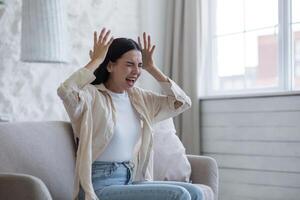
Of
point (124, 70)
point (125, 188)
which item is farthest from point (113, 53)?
point (125, 188)

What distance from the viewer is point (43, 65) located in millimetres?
2980

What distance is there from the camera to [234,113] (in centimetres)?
335

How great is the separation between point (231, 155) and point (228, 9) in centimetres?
112

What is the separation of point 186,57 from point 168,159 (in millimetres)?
1237

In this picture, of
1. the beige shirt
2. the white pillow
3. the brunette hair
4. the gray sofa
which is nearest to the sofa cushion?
the gray sofa

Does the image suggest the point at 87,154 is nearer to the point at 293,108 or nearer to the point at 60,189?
the point at 60,189

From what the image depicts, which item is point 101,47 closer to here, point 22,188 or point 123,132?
point 123,132

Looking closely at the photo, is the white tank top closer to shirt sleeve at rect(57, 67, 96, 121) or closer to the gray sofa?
shirt sleeve at rect(57, 67, 96, 121)

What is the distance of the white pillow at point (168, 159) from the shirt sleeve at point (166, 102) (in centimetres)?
39

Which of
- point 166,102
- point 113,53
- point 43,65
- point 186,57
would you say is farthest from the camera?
point 186,57

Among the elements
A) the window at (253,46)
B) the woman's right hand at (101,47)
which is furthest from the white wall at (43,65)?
the woman's right hand at (101,47)

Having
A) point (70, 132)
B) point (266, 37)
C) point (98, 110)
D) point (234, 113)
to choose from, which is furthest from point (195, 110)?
point (98, 110)

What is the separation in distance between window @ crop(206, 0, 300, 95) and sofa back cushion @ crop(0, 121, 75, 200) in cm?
162

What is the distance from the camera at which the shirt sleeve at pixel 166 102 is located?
2.23 m
